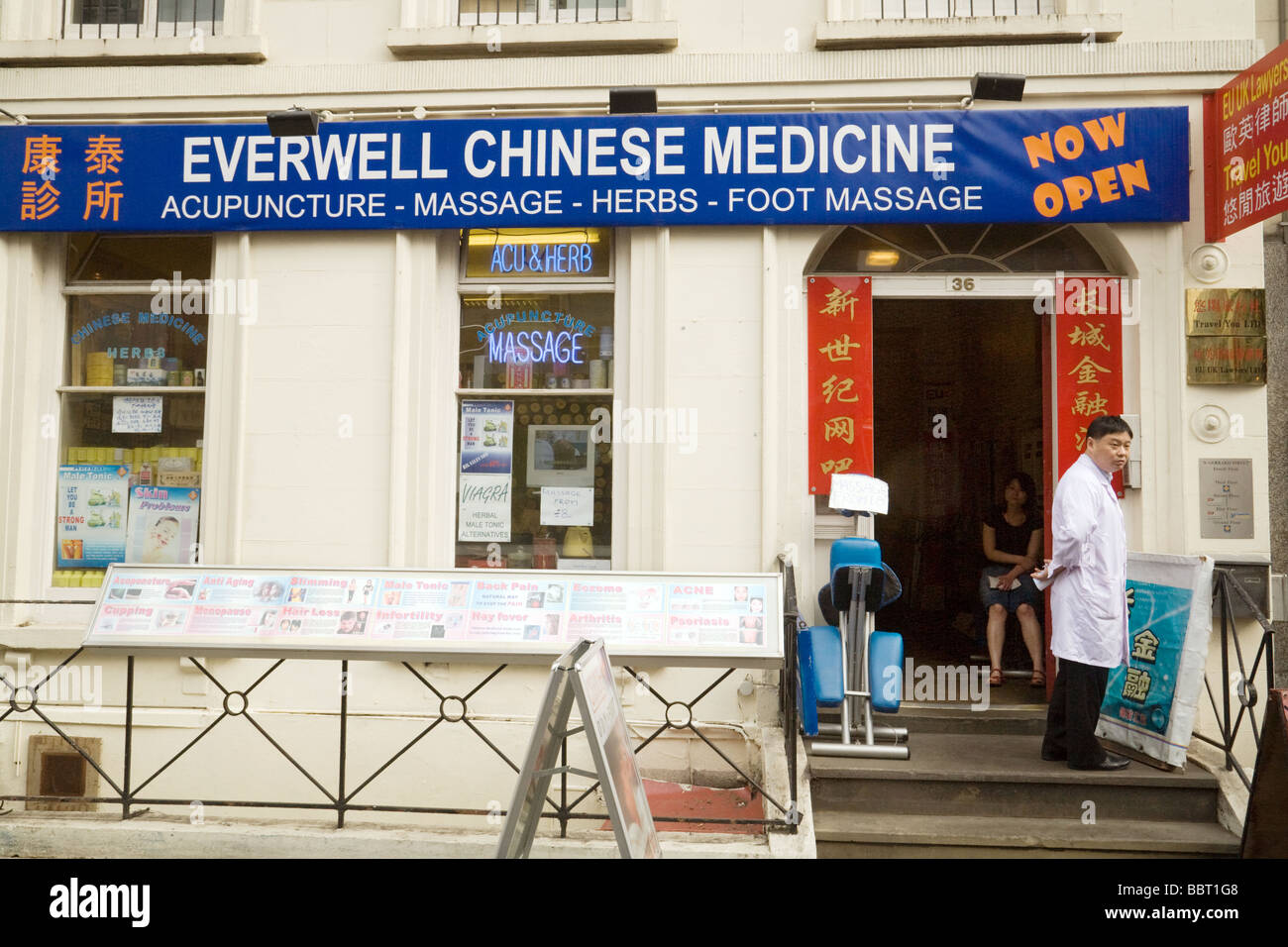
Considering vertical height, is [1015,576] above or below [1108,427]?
below

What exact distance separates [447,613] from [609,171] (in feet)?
10.9

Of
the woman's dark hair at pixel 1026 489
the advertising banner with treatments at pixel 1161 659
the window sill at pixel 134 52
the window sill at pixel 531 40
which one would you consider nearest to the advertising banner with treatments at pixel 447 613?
the advertising banner with treatments at pixel 1161 659

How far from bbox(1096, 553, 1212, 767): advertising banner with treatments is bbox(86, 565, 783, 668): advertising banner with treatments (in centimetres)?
246

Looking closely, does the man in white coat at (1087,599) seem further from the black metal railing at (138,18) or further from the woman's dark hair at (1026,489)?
the black metal railing at (138,18)

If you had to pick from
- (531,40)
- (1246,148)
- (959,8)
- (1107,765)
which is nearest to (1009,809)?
(1107,765)

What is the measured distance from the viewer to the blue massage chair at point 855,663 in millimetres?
5359

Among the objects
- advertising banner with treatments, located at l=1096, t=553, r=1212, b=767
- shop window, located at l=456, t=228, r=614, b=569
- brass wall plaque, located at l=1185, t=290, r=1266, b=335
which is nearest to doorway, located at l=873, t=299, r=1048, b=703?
brass wall plaque, located at l=1185, t=290, r=1266, b=335

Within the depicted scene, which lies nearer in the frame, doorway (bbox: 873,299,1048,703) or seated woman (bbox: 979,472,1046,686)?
seated woman (bbox: 979,472,1046,686)

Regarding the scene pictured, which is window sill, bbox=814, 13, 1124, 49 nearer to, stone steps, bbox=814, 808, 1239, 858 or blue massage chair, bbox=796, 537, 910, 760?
blue massage chair, bbox=796, 537, 910, 760

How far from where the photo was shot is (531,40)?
6.36 meters

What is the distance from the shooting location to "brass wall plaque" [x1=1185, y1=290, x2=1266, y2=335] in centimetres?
589

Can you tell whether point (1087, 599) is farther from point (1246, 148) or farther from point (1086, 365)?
point (1246, 148)

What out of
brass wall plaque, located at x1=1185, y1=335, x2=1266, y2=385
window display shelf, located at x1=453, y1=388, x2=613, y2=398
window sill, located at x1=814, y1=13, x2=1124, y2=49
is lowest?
window display shelf, located at x1=453, y1=388, x2=613, y2=398
